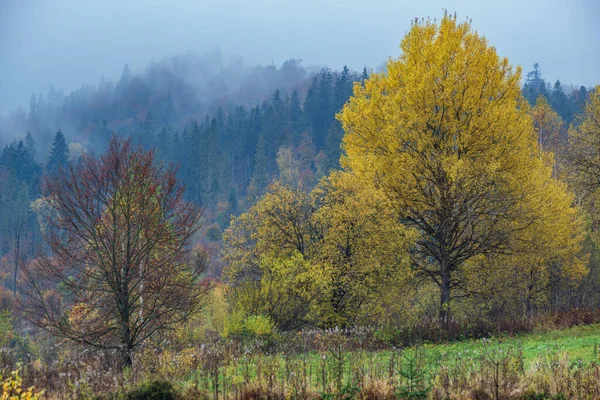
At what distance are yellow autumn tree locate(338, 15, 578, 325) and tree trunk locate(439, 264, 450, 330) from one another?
35 mm

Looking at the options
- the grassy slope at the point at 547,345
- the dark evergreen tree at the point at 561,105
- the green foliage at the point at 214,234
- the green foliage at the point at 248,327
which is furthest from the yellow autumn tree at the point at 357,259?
the dark evergreen tree at the point at 561,105

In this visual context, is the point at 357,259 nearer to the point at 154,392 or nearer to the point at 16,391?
the point at 154,392

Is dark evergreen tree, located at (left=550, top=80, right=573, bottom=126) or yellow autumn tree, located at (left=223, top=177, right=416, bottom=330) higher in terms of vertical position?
dark evergreen tree, located at (left=550, top=80, right=573, bottom=126)

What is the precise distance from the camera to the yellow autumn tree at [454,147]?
1433 cm

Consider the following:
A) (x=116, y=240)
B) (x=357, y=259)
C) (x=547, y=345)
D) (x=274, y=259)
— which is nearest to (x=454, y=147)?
(x=357, y=259)

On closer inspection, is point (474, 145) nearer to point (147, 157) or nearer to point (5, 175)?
point (147, 157)

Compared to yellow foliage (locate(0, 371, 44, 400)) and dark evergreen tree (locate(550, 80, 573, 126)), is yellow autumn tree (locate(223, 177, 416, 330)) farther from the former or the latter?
dark evergreen tree (locate(550, 80, 573, 126))

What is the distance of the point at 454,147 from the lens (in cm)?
1516

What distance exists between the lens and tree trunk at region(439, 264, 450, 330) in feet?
48.1

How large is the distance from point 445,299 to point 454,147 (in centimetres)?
516

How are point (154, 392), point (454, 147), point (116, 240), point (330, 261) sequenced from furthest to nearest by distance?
point (330, 261), point (454, 147), point (116, 240), point (154, 392)

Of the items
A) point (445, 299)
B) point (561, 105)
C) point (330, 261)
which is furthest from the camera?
point (561, 105)

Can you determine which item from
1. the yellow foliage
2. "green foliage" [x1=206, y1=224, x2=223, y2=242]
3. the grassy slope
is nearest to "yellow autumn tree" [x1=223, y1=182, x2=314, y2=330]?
the grassy slope

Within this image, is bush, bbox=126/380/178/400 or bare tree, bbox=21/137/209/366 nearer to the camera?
bush, bbox=126/380/178/400
